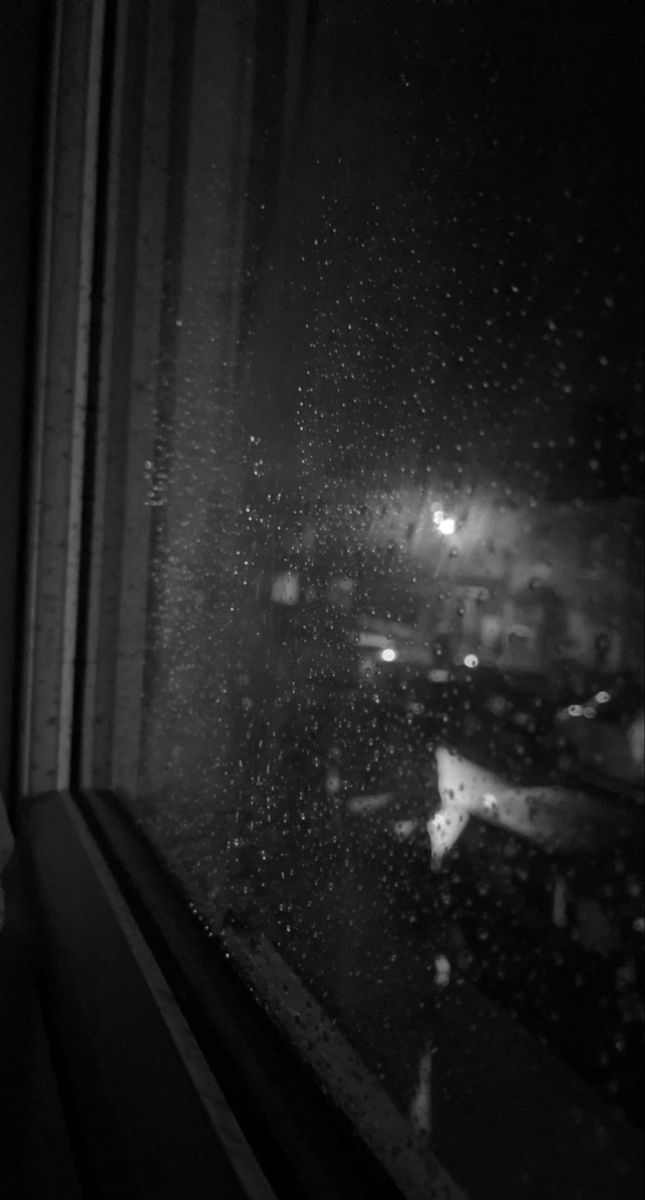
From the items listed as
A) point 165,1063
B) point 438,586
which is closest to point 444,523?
point 438,586

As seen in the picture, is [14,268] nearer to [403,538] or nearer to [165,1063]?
[403,538]

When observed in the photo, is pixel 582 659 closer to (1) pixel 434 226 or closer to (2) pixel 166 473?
(1) pixel 434 226

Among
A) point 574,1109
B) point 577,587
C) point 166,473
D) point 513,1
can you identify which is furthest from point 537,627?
point 166,473

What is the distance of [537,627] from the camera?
347mm

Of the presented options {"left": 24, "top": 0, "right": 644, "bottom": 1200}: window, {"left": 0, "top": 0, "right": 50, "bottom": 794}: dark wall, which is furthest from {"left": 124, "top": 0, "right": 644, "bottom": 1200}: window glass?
{"left": 0, "top": 0, "right": 50, "bottom": 794}: dark wall

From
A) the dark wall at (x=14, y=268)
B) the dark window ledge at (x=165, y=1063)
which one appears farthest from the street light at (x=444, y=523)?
the dark wall at (x=14, y=268)

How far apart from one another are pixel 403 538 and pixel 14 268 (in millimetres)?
725

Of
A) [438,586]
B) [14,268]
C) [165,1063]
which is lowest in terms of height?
[165,1063]

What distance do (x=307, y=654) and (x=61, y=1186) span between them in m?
0.34

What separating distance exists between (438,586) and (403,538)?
5 centimetres

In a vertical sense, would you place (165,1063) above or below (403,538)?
below

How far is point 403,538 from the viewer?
471 millimetres

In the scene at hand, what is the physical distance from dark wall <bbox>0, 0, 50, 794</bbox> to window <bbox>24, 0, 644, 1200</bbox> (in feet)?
0.34

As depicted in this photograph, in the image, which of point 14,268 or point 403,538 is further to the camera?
point 14,268
